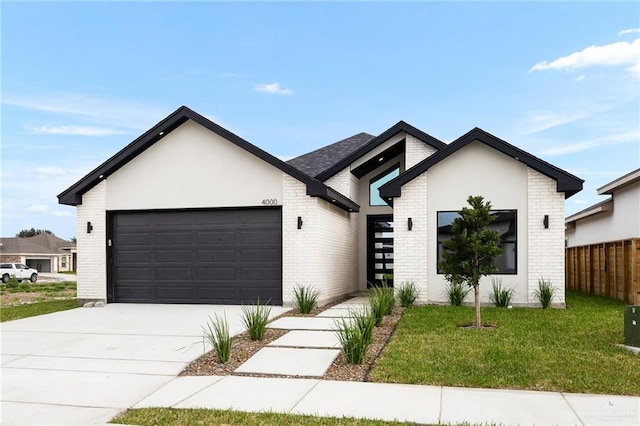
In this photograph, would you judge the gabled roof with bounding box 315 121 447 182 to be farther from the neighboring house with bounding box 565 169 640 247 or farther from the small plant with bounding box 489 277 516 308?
the neighboring house with bounding box 565 169 640 247

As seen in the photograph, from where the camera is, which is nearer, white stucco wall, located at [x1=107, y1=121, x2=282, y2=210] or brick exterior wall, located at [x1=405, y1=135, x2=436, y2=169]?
white stucco wall, located at [x1=107, y1=121, x2=282, y2=210]

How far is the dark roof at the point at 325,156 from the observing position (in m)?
18.9

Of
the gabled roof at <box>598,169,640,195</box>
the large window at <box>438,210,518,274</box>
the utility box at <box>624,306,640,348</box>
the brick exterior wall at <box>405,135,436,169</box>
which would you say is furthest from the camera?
the brick exterior wall at <box>405,135,436,169</box>

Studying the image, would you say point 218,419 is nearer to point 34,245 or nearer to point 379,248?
point 379,248

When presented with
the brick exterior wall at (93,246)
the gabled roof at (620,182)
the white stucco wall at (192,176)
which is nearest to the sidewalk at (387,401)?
the white stucco wall at (192,176)

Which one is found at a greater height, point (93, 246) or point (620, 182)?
point (620, 182)

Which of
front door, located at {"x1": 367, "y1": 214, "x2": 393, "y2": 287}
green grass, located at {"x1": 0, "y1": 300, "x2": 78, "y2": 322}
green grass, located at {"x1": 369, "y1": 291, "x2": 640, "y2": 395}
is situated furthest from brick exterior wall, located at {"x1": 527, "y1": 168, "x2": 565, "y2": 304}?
green grass, located at {"x1": 0, "y1": 300, "x2": 78, "y2": 322}

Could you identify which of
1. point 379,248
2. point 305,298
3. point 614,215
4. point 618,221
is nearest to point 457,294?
point 305,298

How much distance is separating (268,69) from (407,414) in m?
16.4

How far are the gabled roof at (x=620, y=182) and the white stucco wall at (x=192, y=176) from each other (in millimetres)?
11167

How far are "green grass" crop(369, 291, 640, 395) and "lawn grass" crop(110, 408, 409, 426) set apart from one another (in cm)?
153

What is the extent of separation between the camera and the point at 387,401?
5348 mm

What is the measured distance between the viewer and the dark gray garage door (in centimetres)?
1338

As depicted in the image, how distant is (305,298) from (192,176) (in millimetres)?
4628
